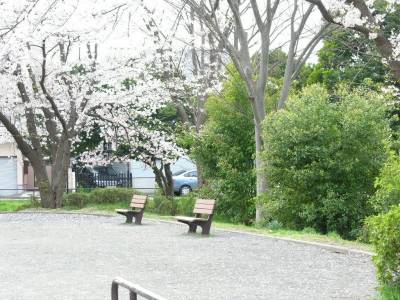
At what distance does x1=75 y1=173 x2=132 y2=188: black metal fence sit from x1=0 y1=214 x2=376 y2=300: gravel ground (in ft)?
72.8

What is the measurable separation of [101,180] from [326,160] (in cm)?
2393

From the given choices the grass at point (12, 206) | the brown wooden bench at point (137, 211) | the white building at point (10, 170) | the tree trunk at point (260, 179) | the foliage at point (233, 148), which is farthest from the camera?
the white building at point (10, 170)

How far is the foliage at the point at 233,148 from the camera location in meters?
21.4

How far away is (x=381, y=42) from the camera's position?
40.2 feet

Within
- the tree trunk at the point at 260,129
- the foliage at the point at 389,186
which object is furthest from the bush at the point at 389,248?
the tree trunk at the point at 260,129

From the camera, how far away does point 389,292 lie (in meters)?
7.12

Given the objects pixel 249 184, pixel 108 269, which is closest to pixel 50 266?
pixel 108 269

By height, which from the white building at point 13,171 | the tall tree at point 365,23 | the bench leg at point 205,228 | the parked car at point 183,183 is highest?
the tall tree at point 365,23

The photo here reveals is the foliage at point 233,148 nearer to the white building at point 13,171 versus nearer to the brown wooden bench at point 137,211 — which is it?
the brown wooden bench at point 137,211

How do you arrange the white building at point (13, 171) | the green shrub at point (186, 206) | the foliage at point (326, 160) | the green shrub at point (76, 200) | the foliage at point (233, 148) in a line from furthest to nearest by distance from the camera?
the white building at point (13, 171)
the green shrub at point (76, 200)
the green shrub at point (186, 206)
the foliage at point (233, 148)
the foliage at point (326, 160)

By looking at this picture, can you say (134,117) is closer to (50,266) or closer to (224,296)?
(50,266)

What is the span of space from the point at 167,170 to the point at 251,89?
11.8 meters

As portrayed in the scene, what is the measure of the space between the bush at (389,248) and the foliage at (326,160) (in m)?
8.38

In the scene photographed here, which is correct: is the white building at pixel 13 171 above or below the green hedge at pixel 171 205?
above
